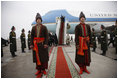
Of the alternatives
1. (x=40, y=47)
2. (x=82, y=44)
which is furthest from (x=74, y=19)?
(x=40, y=47)

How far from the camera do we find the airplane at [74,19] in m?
11.5

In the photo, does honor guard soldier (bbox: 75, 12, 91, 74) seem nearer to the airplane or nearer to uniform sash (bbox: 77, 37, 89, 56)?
uniform sash (bbox: 77, 37, 89, 56)

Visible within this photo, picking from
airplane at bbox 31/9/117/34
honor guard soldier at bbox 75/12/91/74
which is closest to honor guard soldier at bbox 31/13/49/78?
honor guard soldier at bbox 75/12/91/74

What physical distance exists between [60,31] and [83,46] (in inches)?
291

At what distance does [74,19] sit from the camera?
11758 millimetres

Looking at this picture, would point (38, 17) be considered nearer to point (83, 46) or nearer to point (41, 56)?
point (41, 56)

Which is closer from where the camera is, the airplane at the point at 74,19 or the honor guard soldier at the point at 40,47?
the honor guard soldier at the point at 40,47

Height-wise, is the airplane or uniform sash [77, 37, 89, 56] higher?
the airplane

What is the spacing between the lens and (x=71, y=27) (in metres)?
11.8

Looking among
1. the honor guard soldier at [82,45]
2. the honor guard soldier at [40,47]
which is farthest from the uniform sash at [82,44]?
the honor guard soldier at [40,47]

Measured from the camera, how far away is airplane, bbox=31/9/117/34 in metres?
11.5

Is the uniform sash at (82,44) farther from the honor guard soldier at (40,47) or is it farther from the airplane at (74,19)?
the airplane at (74,19)

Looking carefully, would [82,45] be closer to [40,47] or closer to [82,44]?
[82,44]

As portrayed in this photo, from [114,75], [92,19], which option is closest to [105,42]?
[114,75]
